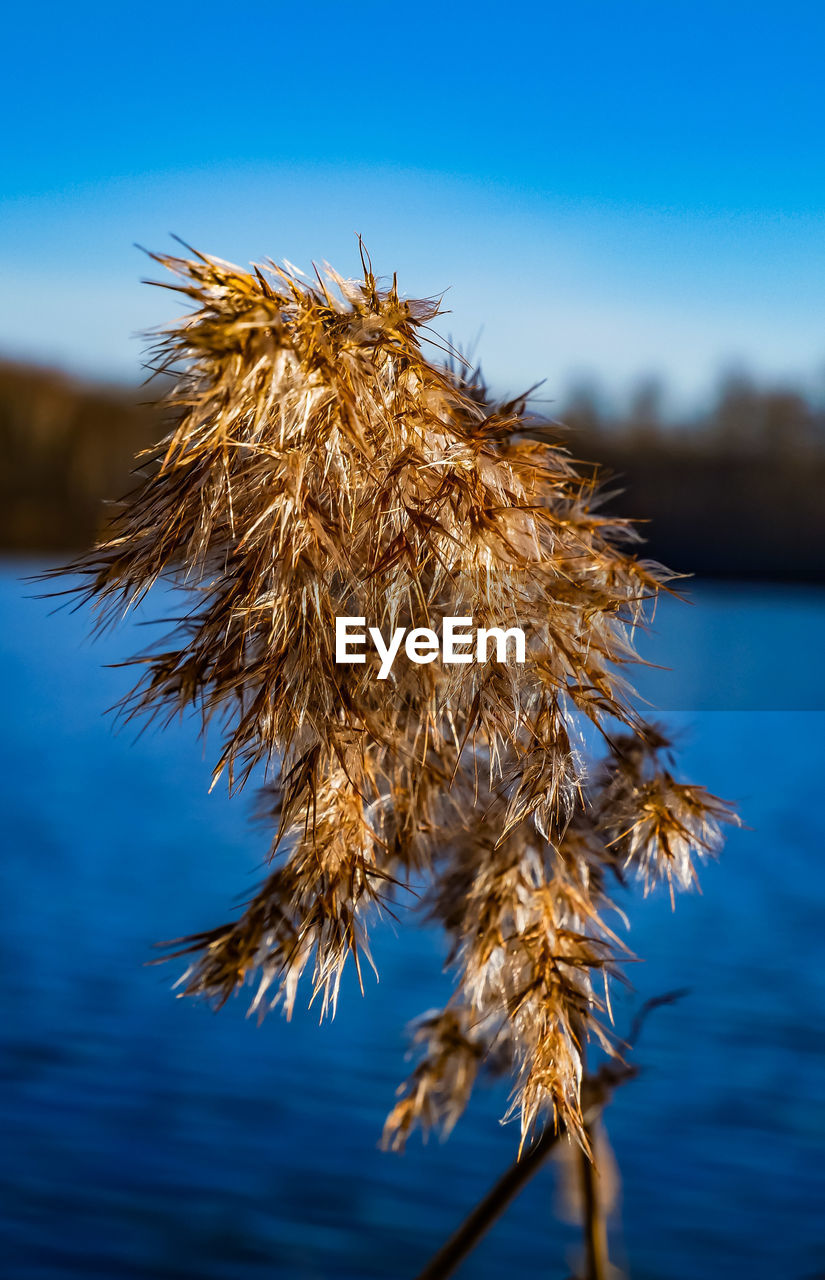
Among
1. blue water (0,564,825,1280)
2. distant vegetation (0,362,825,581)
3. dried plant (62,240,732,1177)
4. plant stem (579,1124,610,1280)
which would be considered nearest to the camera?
dried plant (62,240,732,1177)

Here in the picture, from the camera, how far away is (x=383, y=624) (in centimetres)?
108

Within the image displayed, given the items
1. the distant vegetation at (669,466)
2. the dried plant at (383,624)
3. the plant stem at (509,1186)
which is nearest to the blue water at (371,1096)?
the dried plant at (383,624)

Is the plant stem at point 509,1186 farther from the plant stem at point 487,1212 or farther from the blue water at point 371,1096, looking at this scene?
the blue water at point 371,1096

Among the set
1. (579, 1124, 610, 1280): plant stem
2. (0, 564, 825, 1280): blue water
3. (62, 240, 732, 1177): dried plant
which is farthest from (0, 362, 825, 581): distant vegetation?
(62, 240, 732, 1177): dried plant

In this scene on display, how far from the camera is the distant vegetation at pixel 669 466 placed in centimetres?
518

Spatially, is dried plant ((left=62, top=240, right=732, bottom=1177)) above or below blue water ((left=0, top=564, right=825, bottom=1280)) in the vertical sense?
above

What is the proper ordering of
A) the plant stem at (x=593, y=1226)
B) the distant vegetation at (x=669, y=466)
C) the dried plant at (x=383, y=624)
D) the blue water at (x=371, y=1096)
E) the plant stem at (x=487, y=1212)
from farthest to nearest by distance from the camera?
1. the distant vegetation at (x=669, y=466)
2. the blue water at (x=371, y=1096)
3. the plant stem at (x=593, y=1226)
4. the plant stem at (x=487, y=1212)
5. the dried plant at (x=383, y=624)

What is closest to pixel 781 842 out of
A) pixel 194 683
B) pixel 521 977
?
pixel 521 977

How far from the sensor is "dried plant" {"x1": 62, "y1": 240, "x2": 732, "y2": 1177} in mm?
995

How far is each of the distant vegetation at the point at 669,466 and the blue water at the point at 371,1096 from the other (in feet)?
1.72

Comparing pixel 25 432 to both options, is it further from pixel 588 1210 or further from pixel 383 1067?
pixel 588 1210

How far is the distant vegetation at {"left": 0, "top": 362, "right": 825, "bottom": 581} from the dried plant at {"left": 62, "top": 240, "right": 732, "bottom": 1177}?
3082mm

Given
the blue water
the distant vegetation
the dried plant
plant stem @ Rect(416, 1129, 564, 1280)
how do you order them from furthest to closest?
the distant vegetation → the blue water → plant stem @ Rect(416, 1129, 564, 1280) → the dried plant

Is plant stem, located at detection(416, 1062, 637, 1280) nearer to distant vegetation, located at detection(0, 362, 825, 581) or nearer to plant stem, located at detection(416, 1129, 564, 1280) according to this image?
plant stem, located at detection(416, 1129, 564, 1280)
